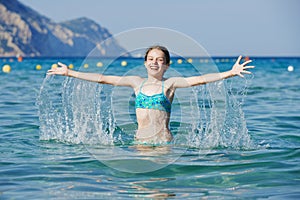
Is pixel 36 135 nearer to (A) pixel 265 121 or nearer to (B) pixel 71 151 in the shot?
(B) pixel 71 151

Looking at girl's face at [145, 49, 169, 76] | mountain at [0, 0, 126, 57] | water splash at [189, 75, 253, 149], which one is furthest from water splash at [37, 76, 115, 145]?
mountain at [0, 0, 126, 57]

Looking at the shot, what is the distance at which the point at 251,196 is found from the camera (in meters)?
5.41

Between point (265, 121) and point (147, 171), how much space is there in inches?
210

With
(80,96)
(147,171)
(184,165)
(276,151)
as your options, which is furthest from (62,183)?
(80,96)

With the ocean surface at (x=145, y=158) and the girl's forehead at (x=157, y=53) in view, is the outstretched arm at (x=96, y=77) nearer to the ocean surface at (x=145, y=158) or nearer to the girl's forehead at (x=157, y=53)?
the girl's forehead at (x=157, y=53)

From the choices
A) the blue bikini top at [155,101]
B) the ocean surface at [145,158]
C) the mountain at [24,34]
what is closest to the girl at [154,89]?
the blue bikini top at [155,101]

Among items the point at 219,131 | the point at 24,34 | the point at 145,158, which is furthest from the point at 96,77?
the point at 24,34

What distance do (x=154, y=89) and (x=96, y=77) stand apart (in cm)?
82

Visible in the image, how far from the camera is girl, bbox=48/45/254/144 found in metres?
7.08

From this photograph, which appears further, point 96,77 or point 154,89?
point 154,89

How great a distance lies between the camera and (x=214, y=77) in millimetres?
6789

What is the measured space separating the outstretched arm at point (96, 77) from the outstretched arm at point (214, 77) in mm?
601

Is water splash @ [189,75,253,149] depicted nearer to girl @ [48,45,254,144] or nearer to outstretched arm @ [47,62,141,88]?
girl @ [48,45,254,144]

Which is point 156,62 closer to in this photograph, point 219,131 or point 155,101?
point 155,101
